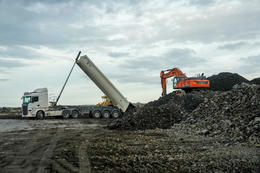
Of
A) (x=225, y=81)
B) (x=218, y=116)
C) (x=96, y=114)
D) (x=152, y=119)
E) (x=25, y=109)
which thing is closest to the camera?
(x=218, y=116)

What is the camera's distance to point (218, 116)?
1136cm

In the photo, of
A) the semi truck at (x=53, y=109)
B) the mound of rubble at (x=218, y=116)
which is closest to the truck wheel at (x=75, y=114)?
the semi truck at (x=53, y=109)

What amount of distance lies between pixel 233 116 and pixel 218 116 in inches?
36.1

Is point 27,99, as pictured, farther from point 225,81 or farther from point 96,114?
point 225,81

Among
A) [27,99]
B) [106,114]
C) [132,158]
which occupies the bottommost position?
[132,158]

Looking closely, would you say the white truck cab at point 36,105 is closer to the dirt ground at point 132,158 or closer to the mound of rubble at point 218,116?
the mound of rubble at point 218,116

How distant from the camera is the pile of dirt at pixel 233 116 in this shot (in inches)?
338

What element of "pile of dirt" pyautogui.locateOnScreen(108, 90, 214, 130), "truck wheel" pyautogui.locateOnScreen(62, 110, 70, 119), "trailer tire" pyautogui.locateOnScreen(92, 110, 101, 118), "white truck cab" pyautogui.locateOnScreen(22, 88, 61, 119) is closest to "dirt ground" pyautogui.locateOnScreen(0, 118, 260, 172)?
"pile of dirt" pyautogui.locateOnScreen(108, 90, 214, 130)

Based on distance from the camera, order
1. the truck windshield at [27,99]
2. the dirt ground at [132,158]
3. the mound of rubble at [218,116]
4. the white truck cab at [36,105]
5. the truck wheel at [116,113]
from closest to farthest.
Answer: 1. the dirt ground at [132,158]
2. the mound of rubble at [218,116]
3. the white truck cab at [36,105]
4. the truck windshield at [27,99]
5. the truck wheel at [116,113]

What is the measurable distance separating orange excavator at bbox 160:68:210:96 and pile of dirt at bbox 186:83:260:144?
898 centimetres

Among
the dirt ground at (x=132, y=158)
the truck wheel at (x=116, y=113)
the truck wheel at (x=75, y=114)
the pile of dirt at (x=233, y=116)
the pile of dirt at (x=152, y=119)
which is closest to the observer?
the dirt ground at (x=132, y=158)

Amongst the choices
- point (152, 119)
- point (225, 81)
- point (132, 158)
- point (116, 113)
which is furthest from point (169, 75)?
point (132, 158)

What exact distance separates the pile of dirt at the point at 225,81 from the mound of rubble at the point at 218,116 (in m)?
12.6

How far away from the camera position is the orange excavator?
2311cm
